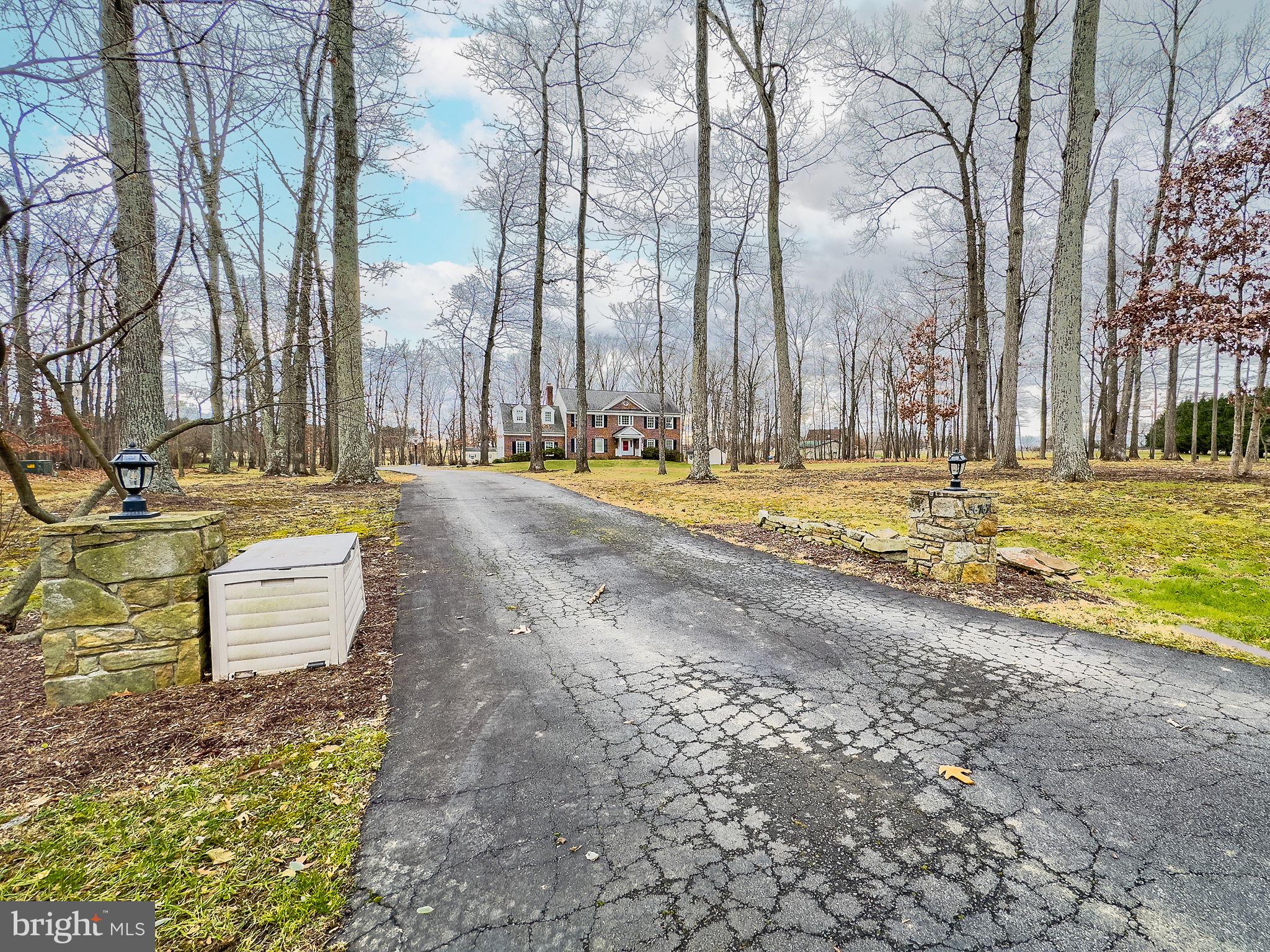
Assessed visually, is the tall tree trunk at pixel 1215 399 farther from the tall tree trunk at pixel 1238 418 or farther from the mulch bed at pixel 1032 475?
the tall tree trunk at pixel 1238 418

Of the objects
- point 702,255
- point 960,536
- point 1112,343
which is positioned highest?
point 702,255

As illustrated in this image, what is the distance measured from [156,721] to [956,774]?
13.0 feet

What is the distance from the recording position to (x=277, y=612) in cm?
310

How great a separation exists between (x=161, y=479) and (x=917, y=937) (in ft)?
41.5

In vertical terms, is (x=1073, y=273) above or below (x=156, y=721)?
above

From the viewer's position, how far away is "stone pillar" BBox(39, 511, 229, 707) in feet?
8.61

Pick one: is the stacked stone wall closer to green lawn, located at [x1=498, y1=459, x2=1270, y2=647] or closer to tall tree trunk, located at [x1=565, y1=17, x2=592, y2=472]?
green lawn, located at [x1=498, y1=459, x2=1270, y2=647]

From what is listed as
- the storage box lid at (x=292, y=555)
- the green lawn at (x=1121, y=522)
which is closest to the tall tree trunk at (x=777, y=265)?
the green lawn at (x=1121, y=522)

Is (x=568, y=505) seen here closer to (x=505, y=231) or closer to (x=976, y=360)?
(x=976, y=360)

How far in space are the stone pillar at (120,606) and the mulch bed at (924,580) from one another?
565 centimetres

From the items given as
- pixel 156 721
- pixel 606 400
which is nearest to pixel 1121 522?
pixel 156 721

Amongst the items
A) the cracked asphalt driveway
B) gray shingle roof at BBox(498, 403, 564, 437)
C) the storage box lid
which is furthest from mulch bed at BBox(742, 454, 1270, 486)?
gray shingle roof at BBox(498, 403, 564, 437)

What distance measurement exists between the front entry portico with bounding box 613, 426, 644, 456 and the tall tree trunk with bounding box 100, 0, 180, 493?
32149 mm

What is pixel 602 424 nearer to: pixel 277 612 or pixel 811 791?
pixel 277 612
